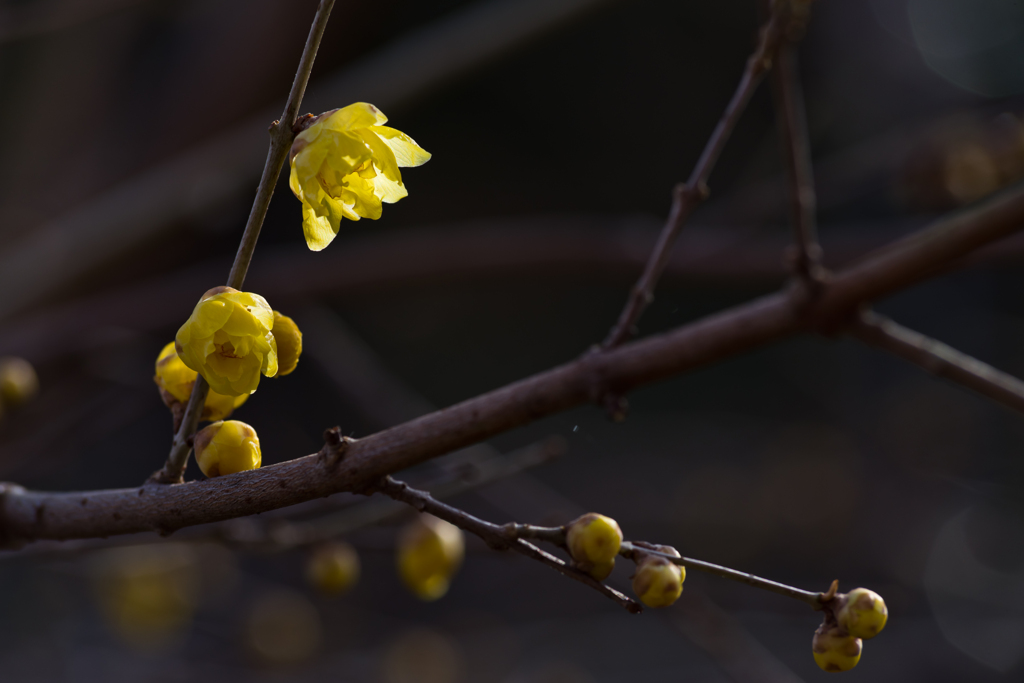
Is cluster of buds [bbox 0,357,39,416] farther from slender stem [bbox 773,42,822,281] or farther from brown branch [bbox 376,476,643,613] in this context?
slender stem [bbox 773,42,822,281]

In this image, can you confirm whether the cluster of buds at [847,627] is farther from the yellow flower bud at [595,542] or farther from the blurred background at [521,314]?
the blurred background at [521,314]

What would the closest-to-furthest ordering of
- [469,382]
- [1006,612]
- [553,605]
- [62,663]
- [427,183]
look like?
[62,663], [1006,612], [553,605], [469,382], [427,183]

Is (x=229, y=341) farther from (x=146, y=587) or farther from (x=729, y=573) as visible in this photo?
(x=146, y=587)

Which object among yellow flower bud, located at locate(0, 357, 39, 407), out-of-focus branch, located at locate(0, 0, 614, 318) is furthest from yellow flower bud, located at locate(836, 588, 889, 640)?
out-of-focus branch, located at locate(0, 0, 614, 318)

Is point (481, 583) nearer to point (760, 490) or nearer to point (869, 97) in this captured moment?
point (760, 490)

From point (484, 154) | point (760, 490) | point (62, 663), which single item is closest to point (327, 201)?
point (62, 663)

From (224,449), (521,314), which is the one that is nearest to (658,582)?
(224,449)
